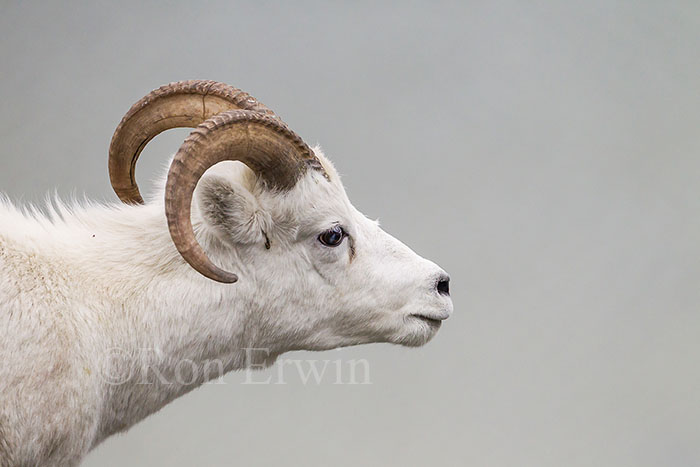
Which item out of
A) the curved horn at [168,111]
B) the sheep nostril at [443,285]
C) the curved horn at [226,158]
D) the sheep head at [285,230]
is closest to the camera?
the curved horn at [226,158]

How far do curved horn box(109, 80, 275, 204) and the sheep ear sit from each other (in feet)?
1.00

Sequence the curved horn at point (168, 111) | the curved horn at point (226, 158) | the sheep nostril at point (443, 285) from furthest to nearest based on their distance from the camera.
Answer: the sheep nostril at point (443, 285), the curved horn at point (168, 111), the curved horn at point (226, 158)

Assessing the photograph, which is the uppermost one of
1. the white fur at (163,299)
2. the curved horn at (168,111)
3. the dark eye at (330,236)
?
the curved horn at (168,111)

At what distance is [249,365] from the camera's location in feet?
9.50

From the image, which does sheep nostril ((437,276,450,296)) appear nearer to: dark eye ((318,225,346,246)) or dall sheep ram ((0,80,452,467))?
dall sheep ram ((0,80,452,467))

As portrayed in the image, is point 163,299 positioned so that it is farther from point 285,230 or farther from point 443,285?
point 443,285

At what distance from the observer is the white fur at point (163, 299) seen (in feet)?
7.85

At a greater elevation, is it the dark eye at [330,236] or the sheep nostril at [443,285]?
the dark eye at [330,236]

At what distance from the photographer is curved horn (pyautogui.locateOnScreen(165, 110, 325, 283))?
7.73 ft

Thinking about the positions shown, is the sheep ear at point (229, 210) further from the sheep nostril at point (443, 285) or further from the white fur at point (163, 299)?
the sheep nostril at point (443, 285)

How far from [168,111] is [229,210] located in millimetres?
523

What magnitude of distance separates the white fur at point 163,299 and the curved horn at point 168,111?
22 centimetres

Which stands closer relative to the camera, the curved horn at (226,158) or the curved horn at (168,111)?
the curved horn at (226,158)

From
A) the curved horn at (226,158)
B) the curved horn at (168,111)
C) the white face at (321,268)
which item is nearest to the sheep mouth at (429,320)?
the white face at (321,268)
